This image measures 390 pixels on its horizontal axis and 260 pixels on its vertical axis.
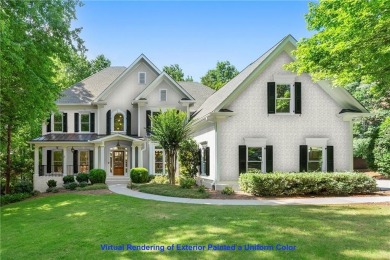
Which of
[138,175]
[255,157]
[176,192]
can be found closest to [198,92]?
[138,175]

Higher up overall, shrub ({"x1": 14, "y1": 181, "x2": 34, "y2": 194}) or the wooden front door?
the wooden front door

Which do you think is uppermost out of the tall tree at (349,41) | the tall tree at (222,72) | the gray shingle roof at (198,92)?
the tall tree at (222,72)

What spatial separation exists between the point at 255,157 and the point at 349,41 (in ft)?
28.6

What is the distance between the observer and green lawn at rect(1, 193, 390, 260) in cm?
686

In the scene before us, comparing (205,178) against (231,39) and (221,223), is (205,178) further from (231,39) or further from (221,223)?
(221,223)

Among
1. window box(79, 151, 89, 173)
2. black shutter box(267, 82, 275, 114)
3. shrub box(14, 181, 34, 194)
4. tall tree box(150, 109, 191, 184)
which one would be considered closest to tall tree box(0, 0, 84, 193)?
shrub box(14, 181, 34, 194)

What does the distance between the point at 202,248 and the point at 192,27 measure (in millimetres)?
11359

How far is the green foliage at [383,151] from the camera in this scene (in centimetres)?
2461

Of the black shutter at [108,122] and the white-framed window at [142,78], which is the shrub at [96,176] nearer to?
the black shutter at [108,122]

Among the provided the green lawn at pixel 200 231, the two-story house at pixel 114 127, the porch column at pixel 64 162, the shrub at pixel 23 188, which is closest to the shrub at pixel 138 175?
the two-story house at pixel 114 127

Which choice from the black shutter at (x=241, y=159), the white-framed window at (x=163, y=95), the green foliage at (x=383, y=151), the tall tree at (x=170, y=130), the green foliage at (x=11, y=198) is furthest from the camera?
the white-framed window at (x=163, y=95)

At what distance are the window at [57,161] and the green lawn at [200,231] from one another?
1363cm

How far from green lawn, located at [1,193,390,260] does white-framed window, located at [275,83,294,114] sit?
7512mm

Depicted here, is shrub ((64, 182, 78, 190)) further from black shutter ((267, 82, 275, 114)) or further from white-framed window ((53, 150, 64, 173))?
black shutter ((267, 82, 275, 114))
